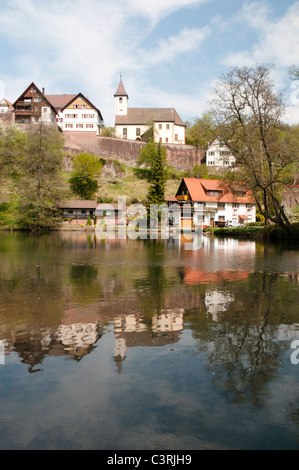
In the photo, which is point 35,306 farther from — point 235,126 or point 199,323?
point 235,126

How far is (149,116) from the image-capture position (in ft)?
368

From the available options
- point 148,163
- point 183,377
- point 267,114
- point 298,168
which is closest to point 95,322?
point 183,377

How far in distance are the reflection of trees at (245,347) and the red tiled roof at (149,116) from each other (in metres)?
106

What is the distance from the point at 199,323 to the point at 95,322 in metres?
2.24

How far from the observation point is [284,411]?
4.36 metres

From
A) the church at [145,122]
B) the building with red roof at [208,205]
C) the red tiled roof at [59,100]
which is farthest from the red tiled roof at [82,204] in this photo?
the church at [145,122]

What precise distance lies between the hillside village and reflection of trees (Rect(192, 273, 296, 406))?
59.3 meters

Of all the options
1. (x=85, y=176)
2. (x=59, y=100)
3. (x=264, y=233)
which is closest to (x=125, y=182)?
(x=85, y=176)

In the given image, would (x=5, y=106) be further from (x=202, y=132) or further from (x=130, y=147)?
(x=202, y=132)

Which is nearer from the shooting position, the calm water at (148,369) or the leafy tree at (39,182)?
the calm water at (148,369)

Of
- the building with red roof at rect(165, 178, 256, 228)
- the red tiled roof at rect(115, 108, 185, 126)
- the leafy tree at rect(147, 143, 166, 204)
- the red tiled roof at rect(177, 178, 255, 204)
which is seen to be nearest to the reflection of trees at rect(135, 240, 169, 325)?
the leafy tree at rect(147, 143, 166, 204)

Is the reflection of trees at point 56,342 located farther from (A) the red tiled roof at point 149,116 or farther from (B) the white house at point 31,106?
(A) the red tiled roof at point 149,116

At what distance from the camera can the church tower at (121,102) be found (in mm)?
113562

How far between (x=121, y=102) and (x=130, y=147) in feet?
74.1
